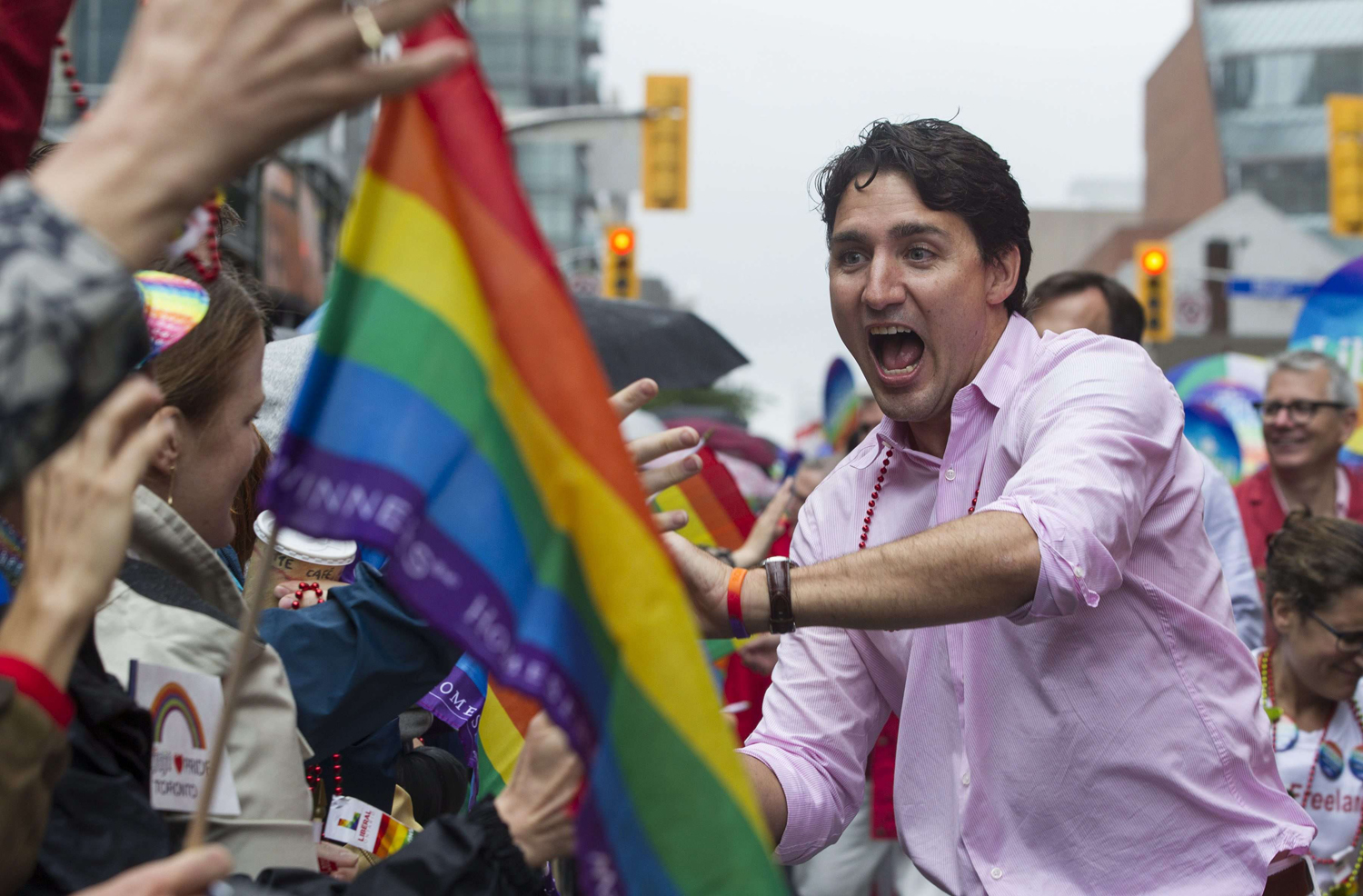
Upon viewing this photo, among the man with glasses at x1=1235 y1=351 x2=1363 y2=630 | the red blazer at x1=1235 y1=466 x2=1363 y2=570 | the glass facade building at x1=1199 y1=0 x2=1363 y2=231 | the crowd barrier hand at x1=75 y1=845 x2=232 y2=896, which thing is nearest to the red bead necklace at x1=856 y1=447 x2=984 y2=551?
the crowd barrier hand at x1=75 y1=845 x2=232 y2=896

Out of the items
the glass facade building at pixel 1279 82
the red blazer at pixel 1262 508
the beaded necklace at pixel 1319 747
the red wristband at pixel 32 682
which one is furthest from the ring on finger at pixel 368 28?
the glass facade building at pixel 1279 82

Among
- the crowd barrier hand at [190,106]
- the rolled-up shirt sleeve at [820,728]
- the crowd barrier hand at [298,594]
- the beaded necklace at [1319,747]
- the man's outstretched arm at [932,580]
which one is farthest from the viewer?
the beaded necklace at [1319,747]

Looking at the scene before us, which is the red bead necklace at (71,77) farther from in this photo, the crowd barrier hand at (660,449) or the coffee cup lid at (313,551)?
the crowd barrier hand at (660,449)

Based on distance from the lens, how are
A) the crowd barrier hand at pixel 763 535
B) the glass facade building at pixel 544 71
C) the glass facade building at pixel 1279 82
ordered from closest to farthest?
1. the crowd barrier hand at pixel 763 535
2. the glass facade building at pixel 1279 82
3. the glass facade building at pixel 544 71

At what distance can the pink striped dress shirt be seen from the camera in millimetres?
2504

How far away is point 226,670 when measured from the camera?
1.99 metres

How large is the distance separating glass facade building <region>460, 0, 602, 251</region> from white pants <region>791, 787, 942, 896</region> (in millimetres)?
79870

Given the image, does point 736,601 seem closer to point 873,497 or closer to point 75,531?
point 873,497

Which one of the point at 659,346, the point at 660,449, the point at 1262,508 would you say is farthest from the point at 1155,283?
the point at 660,449

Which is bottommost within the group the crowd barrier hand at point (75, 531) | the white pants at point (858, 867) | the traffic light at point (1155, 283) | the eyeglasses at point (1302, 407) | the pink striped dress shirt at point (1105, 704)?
the traffic light at point (1155, 283)

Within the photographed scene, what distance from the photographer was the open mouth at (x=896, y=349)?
2959 millimetres

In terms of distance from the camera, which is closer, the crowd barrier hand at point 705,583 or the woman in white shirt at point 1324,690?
the crowd barrier hand at point 705,583

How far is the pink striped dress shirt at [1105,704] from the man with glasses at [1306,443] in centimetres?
395

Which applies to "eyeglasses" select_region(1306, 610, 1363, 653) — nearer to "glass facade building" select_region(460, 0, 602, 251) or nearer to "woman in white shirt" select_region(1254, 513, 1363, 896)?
"woman in white shirt" select_region(1254, 513, 1363, 896)
